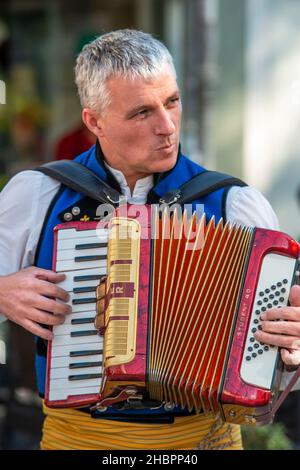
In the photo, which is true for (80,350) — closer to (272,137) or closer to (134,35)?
(134,35)

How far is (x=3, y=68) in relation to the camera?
8.22 metres

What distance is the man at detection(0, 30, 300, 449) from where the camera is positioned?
104 inches

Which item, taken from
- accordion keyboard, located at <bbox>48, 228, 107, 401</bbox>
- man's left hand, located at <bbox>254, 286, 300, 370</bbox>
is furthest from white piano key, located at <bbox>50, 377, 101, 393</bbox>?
man's left hand, located at <bbox>254, 286, 300, 370</bbox>

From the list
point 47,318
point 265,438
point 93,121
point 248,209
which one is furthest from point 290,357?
point 265,438

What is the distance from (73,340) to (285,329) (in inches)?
22.1

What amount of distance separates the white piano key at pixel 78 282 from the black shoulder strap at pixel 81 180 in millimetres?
235

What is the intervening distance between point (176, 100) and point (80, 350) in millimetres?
731

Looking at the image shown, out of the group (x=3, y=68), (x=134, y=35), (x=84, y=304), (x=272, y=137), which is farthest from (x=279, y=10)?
(x=84, y=304)

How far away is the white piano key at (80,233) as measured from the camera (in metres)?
2.60

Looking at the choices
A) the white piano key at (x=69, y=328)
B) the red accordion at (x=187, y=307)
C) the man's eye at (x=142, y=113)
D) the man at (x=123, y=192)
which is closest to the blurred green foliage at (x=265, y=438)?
the man at (x=123, y=192)

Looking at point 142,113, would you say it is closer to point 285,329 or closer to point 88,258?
point 88,258

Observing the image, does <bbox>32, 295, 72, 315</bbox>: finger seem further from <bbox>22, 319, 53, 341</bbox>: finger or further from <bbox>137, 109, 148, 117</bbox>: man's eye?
<bbox>137, 109, 148, 117</bbox>: man's eye

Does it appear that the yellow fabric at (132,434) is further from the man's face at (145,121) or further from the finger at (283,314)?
the man's face at (145,121)

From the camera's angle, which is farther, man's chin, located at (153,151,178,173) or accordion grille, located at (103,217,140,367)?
man's chin, located at (153,151,178,173)
